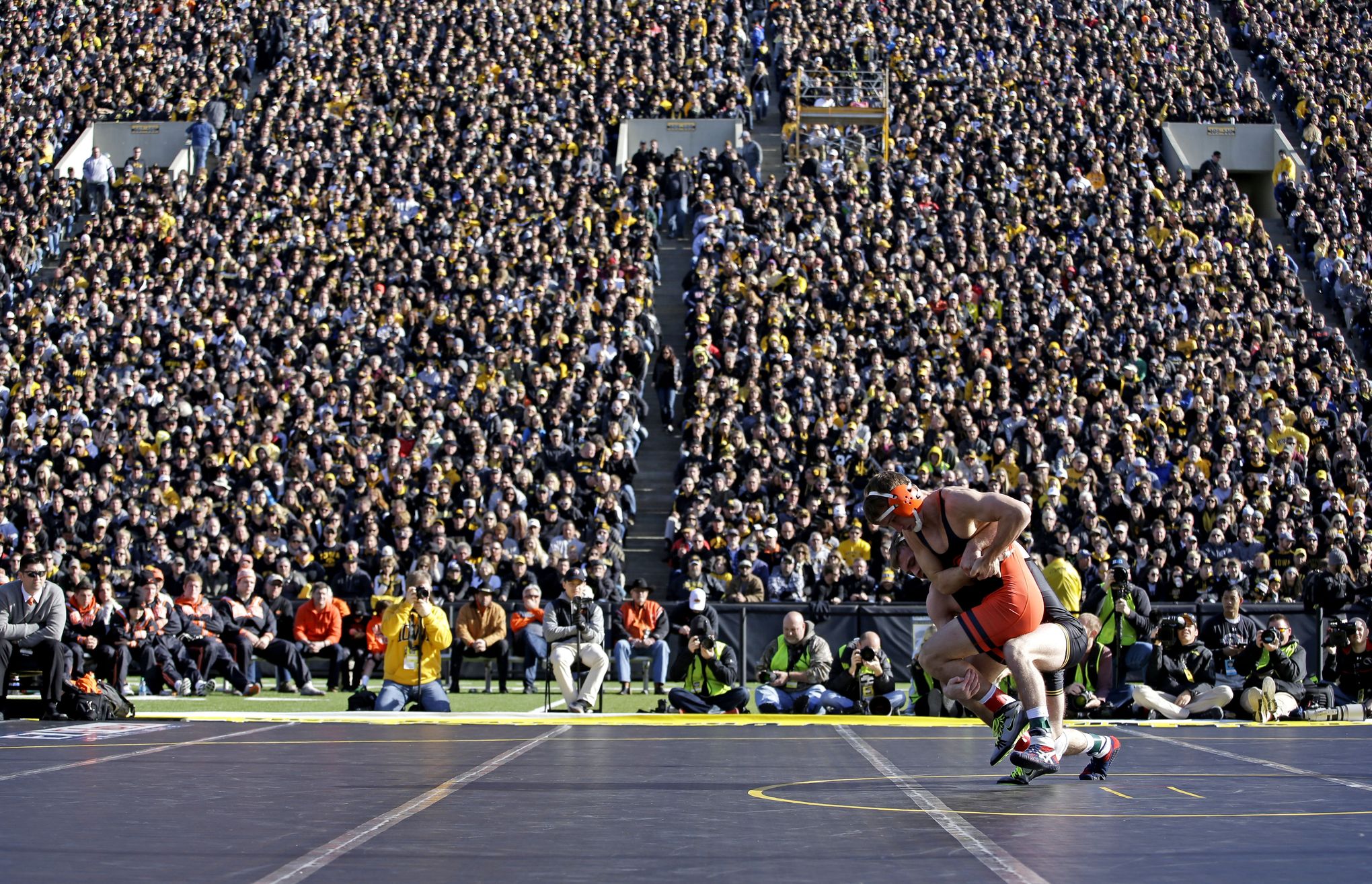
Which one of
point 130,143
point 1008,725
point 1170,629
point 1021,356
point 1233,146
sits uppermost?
point 130,143

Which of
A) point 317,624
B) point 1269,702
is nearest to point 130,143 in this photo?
point 317,624

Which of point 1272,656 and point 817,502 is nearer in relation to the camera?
point 1272,656

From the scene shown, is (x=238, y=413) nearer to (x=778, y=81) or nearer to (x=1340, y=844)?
(x=778, y=81)

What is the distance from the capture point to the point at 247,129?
30.3 metres

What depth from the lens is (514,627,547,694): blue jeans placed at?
56.0 ft

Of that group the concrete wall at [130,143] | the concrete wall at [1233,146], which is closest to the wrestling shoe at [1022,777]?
the concrete wall at [1233,146]

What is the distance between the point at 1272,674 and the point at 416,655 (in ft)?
24.7

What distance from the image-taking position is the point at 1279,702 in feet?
45.8

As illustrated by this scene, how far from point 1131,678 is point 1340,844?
9660 mm

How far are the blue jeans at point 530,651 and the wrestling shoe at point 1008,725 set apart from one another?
934 cm

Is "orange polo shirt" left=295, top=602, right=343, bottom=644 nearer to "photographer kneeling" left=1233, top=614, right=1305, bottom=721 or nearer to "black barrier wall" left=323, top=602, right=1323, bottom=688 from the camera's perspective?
"black barrier wall" left=323, top=602, right=1323, bottom=688

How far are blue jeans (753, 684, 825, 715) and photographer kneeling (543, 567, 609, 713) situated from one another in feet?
Answer: 4.77

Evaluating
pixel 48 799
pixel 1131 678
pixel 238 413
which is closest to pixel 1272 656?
pixel 1131 678

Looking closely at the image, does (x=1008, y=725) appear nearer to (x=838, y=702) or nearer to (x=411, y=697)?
(x=838, y=702)
